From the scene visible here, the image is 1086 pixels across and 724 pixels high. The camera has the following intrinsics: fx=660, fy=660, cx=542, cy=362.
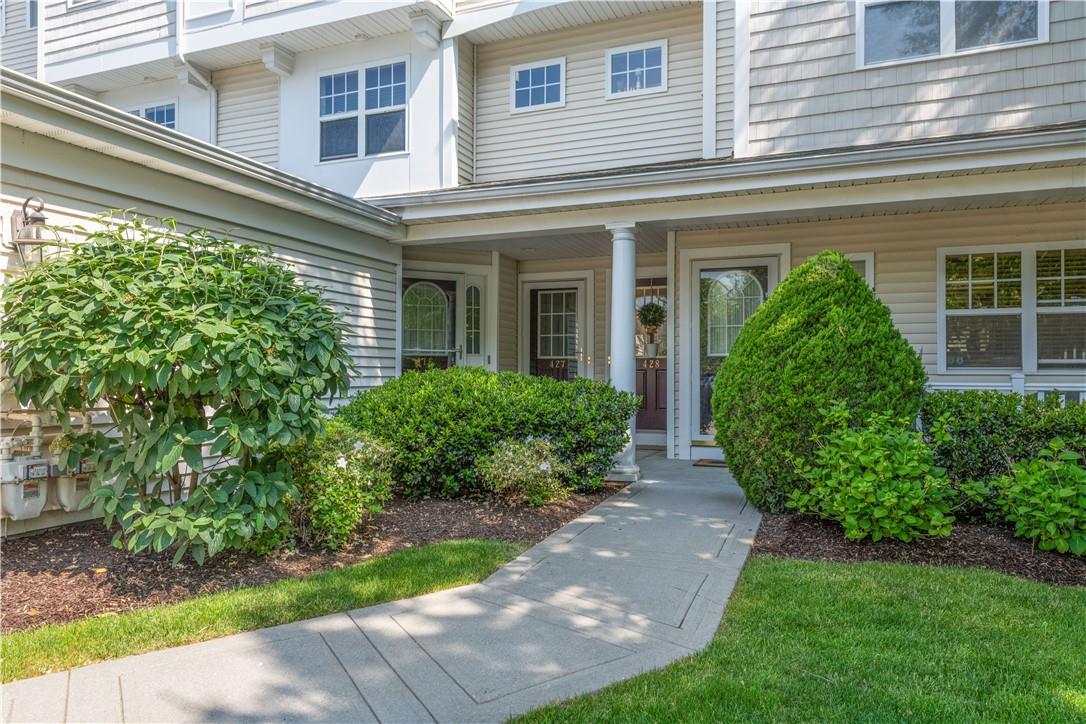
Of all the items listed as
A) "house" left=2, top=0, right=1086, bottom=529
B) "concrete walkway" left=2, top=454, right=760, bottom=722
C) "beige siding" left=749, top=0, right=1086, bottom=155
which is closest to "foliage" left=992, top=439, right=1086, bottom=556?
"concrete walkway" left=2, top=454, right=760, bottom=722

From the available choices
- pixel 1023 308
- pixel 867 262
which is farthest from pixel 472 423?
pixel 1023 308

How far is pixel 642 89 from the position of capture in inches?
317

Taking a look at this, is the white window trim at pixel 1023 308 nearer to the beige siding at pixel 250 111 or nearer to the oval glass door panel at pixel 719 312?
the oval glass door panel at pixel 719 312

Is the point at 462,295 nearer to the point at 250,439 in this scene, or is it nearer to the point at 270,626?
the point at 250,439

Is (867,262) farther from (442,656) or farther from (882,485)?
(442,656)

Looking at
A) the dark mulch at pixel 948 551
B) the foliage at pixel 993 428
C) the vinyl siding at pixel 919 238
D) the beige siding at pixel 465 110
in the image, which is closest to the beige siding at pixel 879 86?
the vinyl siding at pixel 919 238

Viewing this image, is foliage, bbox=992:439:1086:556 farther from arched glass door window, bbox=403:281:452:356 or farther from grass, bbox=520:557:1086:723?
arched glass door window, bbox=403:281:452:356

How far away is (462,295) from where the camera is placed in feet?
28.8

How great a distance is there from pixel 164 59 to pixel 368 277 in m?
4.98

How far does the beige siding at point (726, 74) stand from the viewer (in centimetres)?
734

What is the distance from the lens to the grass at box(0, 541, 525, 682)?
265cm

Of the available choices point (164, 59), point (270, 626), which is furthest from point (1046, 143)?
point (164, 59)

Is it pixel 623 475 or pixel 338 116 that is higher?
pixel 338 116

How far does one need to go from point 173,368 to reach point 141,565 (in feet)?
3.93
